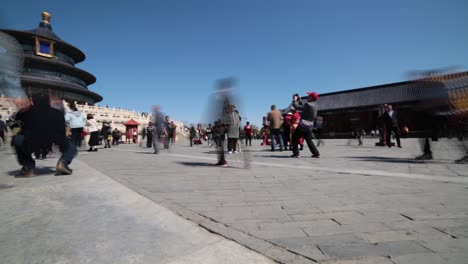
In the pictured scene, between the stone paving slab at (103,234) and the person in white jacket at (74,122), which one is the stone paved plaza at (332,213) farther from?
the person in white jacket at (74,122)

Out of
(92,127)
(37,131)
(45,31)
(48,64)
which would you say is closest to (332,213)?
(37,131)

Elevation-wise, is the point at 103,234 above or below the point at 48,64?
below

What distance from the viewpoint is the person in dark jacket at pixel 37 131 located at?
3793 mm

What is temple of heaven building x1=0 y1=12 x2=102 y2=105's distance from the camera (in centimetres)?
3931

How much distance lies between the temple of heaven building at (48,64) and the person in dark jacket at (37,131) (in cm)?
4188

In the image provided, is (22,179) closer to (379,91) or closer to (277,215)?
(277,215)

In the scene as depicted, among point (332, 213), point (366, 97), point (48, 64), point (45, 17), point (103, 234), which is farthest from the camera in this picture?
point (45, 17)

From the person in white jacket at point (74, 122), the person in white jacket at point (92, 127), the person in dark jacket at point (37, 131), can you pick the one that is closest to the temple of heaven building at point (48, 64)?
the person in white jacket at point (92, 127)

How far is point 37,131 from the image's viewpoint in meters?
3.82

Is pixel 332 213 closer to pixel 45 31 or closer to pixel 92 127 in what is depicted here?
pixel 92 127

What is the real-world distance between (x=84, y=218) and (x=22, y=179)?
2.86 meters

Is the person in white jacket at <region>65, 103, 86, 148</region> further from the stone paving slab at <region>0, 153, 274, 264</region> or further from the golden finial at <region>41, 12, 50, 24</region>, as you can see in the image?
the golden finial at <region>41, 12, 50, 24</region>

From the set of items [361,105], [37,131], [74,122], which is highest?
[361,105]

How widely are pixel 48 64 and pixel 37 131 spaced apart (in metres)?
48.5
